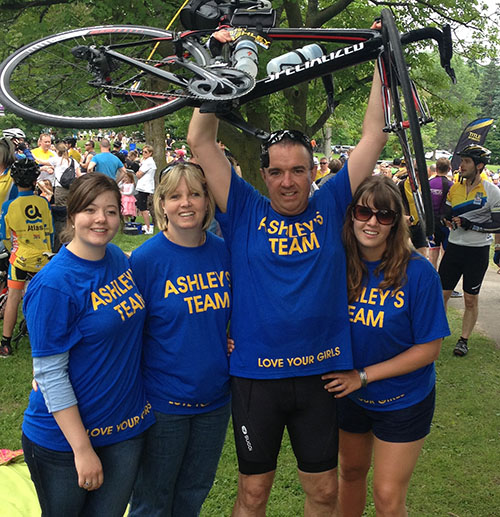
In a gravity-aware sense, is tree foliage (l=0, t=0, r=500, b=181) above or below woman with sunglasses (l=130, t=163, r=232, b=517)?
above

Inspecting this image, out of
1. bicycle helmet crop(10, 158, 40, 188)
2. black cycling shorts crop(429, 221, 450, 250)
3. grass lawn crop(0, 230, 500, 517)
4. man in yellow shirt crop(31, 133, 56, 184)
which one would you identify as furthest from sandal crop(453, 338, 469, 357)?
man in yellow shirt crop(31, 133, 56, 184)

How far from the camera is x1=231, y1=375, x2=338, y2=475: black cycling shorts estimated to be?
2432mm

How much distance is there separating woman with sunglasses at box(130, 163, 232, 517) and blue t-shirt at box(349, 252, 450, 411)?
626 mm

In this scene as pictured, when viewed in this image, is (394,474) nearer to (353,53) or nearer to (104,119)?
(353,53)

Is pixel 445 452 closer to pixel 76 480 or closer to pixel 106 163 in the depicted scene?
pixel 76 480

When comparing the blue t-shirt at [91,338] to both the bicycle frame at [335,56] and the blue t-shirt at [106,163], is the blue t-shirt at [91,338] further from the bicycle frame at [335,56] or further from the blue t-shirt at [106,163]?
the blue t-shirt at [106,163]

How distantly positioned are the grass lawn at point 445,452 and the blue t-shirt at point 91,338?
0.08 metres

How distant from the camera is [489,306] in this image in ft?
28.8

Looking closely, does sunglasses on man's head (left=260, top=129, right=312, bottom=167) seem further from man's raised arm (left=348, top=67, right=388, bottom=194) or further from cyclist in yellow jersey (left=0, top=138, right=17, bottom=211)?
cyclist in yellow jersey (left=0, top=138, right=17, bottom=211)

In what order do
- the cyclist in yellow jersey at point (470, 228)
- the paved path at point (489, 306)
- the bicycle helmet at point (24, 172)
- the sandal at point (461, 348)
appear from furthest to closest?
the paved path at point (489, 306) < the sandal at point (461, 348) < the cyclist in yellow jersey at point (470, 228) < the bicycle helmet at point (24, 172)

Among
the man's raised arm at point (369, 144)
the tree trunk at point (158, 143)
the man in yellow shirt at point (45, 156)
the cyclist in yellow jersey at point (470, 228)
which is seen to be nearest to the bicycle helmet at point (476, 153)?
the cyclist in yellow jersey at point (470, 228)

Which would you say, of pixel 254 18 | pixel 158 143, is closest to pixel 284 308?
pixel 254 18

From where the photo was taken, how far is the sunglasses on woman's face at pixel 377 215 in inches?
98.3

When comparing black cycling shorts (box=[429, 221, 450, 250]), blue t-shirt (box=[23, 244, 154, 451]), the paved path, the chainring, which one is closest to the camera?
blue t-shirt (box=[23, 244, 154, 451])
